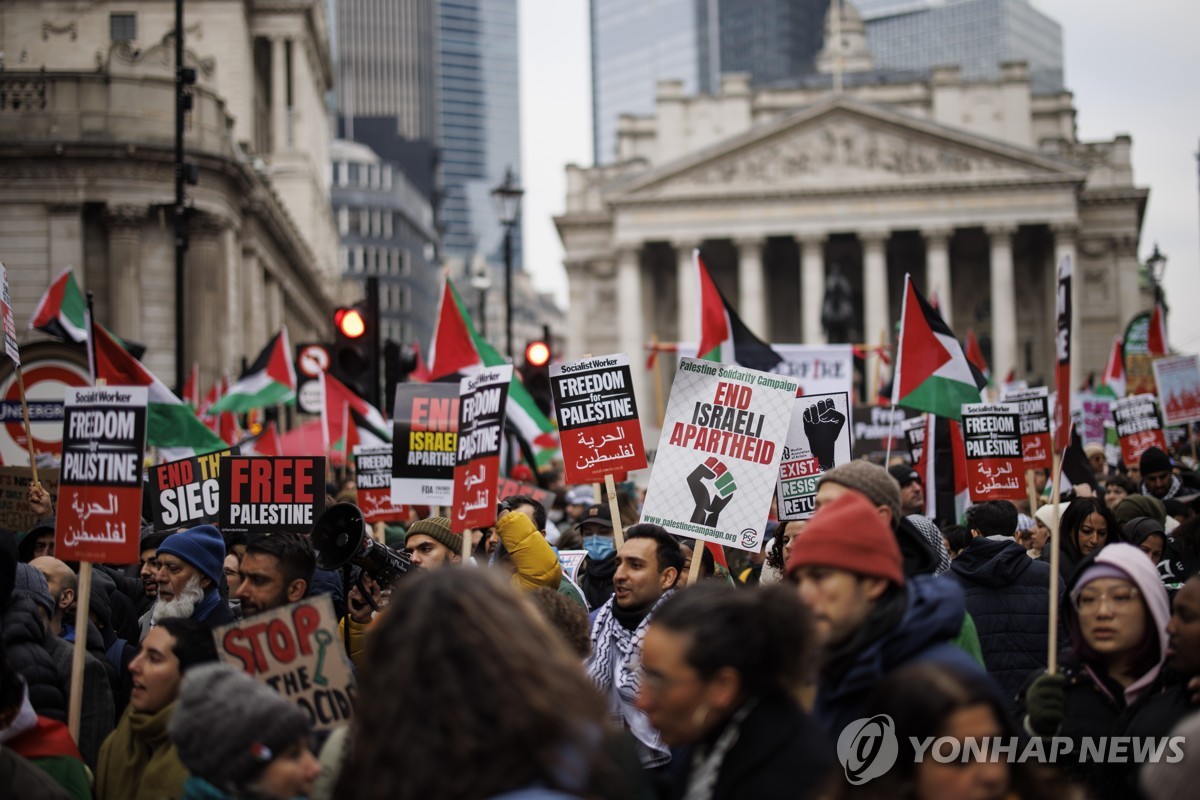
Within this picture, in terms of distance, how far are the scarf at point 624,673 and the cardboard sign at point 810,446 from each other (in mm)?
2407

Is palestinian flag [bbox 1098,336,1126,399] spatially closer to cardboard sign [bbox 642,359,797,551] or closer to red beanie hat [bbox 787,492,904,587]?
cardboard sign [bbox 642,359,797,551]

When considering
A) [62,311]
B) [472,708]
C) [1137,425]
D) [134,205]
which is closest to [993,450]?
[1137,425]

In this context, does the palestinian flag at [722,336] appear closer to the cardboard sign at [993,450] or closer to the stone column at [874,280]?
the cardboard sign at [993,450]

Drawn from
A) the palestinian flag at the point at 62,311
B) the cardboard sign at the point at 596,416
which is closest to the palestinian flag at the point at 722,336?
the cardboard sign at the point at 596,416

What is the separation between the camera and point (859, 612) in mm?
4203

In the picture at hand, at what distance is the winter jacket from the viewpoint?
5793 mm

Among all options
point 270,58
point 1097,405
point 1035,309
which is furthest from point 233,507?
point 1035,309

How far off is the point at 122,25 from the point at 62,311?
34073mm

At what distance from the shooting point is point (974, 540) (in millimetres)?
7176

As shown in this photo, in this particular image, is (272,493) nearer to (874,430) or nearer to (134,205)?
(874,430)

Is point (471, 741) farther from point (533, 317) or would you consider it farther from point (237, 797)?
point (533, 317)

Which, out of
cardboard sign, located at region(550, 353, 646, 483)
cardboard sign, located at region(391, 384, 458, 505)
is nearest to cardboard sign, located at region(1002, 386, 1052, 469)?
cardboard sign, located at region(550, 353, 646, 483)

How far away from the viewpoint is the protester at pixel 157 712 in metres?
5.12

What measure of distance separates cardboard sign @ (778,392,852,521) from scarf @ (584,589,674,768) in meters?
2.41
